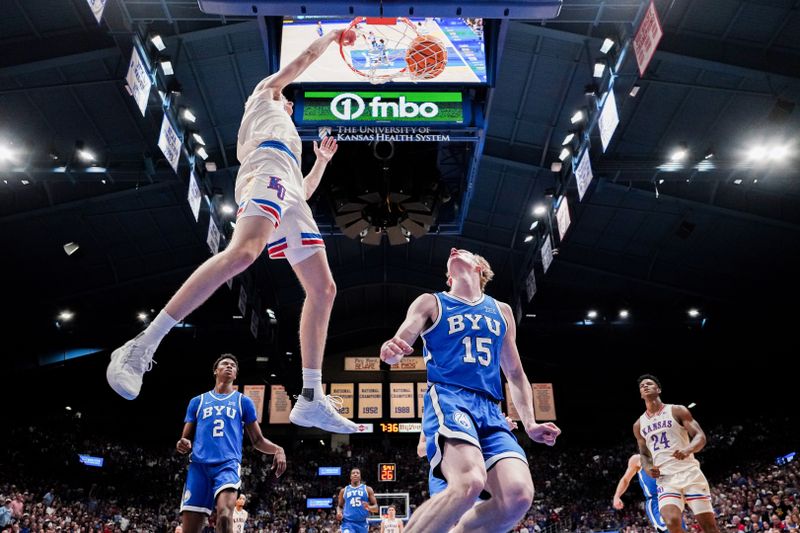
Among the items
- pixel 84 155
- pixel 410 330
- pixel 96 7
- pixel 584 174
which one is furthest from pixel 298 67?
pixel 84 155

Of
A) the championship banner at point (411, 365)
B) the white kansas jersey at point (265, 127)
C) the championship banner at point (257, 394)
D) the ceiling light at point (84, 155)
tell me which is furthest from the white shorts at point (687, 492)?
the championship banner at point (257, 394)

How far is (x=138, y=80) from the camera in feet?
35.7

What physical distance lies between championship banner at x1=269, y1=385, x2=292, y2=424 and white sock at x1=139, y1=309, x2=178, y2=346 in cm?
3041

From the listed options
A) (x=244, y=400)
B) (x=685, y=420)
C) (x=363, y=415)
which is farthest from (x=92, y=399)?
(x=685, y=420)

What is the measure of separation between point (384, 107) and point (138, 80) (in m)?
4.63

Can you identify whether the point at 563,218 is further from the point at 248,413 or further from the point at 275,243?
the point at 275,243

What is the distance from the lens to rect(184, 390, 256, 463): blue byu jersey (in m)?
5.98

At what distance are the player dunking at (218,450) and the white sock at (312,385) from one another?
1823 millimetres

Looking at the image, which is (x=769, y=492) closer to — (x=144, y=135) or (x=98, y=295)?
(x=144, y=135)

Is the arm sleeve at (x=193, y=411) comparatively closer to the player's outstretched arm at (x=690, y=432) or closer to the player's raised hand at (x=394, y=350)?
the player's raised hand at (x=394, y=350)

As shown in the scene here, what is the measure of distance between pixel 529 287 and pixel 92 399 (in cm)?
2255

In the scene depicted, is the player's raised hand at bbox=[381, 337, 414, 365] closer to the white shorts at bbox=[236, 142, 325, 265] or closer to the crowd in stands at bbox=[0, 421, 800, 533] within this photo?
the white shorts at bbox=[236, 142, 325, 265]

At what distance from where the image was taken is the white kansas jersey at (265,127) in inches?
154

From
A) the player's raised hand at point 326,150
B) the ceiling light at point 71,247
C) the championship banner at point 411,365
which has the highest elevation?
the championship banner at point 411,365
